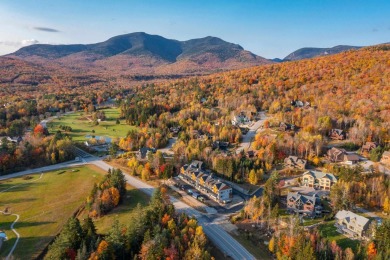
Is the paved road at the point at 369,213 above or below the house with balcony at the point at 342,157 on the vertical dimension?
below

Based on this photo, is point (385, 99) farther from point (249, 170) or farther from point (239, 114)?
point (249, 170)

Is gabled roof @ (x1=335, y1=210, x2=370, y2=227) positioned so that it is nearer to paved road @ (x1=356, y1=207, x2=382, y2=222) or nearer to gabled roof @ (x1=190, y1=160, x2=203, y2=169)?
paved road @ (x1=356, y1=207, x2=382, y2=222)

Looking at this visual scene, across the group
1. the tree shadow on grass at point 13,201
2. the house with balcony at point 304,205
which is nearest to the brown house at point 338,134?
the house with balcony at point 304,205

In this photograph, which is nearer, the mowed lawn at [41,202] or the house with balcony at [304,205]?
the mowed lawn at [41,202]

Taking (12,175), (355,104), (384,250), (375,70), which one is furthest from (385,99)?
(12,175)

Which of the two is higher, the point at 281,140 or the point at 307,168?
the point at 281,140

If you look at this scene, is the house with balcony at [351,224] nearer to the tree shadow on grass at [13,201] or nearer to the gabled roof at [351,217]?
the gabled roof at [351,217]

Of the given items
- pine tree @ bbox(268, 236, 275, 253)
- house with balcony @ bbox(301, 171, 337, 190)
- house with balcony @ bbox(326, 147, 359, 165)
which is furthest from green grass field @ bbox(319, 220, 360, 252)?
house with balcony @ bbox(326, 147, 359, 165)
